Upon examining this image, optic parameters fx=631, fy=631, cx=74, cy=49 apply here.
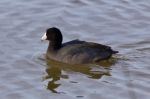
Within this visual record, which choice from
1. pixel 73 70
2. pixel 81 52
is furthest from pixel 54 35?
pixel 73 70

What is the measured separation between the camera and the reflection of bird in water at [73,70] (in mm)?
13011

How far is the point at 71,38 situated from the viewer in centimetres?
1479

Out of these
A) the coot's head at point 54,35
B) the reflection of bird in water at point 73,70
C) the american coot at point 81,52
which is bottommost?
the reflection of bird in water at point 73,70

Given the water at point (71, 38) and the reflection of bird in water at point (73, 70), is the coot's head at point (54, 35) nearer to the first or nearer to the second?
the water at point (71, 38)

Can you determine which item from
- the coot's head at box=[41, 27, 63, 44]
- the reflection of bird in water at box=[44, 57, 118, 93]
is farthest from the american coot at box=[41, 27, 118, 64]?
the coot's head at box=[41, 27, 63, 44]

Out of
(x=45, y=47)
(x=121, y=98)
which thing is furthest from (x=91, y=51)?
(x=121, y=98)

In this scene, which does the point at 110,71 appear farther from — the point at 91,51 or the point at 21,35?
the point at 21,35

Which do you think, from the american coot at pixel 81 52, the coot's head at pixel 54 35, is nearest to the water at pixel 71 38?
the american coot at pixel 81 52

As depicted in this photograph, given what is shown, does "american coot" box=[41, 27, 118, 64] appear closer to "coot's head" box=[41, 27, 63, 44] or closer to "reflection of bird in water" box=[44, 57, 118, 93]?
"reflection of bird in water" box=[44, 57, 118, 93]

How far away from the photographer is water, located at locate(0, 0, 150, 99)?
12055mm

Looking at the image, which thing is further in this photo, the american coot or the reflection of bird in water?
the american coot

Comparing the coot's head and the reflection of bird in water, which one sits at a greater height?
the coot's head

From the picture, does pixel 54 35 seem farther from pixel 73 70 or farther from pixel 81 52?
pixel 73 70

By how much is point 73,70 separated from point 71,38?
152 centimetres
